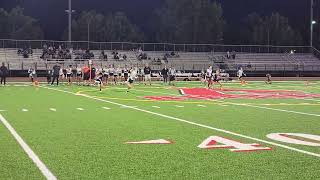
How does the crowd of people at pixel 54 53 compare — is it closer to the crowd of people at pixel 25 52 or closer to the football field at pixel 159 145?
the crowd of people at pixel 25 52

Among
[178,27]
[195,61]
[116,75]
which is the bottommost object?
[116,75]

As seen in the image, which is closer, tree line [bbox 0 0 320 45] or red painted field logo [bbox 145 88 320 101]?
red painted field logo [bbox 145 88 320 101]

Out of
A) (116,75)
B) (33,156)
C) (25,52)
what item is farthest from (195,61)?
(33,156)

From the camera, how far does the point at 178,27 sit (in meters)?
85.4

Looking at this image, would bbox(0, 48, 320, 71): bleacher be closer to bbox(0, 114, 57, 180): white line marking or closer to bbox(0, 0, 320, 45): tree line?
bbox(0, 0, 320, 45): tree line

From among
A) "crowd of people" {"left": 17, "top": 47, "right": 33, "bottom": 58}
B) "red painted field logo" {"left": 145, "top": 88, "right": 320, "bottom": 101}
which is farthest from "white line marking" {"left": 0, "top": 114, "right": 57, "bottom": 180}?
"crowd of people" {"left": 17, "top": 47, "right": 33, "bottom": 58}

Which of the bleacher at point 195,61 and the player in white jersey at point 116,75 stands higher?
the bleacher at point 195,61

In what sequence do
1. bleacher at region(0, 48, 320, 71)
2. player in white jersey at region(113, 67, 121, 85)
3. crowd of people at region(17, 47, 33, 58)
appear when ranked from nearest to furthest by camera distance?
player in white jersey at region(113, 67, 121, 85) → bleacher at region(0, 48, 320, 71) → crowd of people at region(17, 47, 33, 58)

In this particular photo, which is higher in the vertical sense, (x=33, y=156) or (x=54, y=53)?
(x=54, y=53)

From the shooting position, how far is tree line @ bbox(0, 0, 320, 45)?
85438mm

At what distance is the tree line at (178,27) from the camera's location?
3364 inches

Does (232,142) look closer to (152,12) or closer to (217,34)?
(217,34)

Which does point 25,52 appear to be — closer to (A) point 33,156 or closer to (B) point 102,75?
(B) point 102,75

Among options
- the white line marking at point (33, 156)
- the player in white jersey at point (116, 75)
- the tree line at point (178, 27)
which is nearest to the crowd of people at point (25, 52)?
the player in white jersey at point (116, 75)
